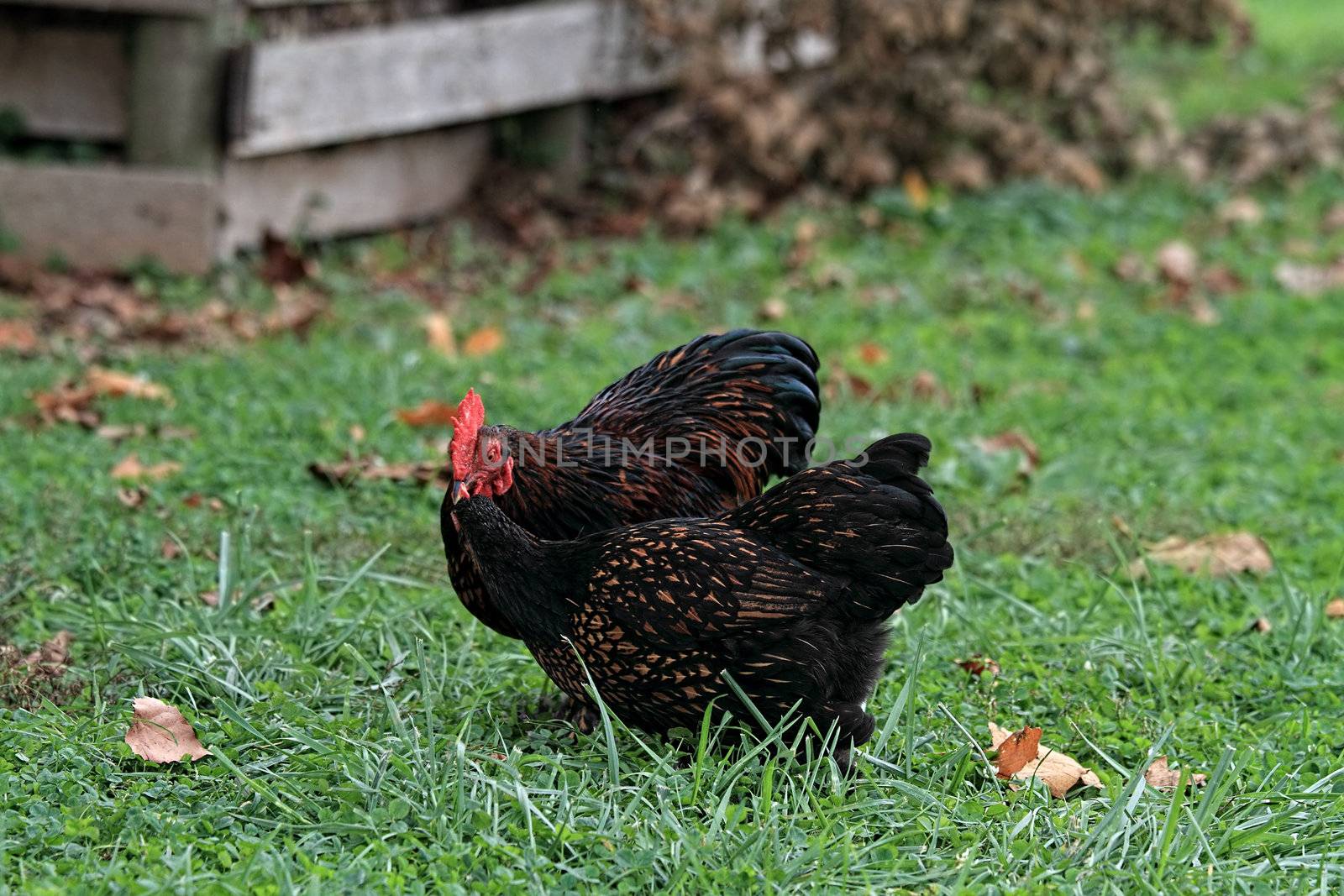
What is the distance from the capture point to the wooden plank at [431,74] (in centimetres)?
658

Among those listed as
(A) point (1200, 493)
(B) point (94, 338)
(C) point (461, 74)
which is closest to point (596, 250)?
(C) point (461, 74)

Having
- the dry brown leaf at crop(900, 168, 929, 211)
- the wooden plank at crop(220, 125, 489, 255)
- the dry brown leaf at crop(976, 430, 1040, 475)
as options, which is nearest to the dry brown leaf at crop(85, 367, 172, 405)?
the wooden plank at crop(220, 125, 489, 255)

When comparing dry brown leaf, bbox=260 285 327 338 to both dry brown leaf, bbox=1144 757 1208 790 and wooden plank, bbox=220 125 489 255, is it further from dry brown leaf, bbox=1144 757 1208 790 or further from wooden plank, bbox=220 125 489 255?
dry brown leaf, bbox=1144 757 1208 790

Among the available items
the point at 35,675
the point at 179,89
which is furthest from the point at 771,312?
the point at 35,675

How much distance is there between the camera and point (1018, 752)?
331 centimetres

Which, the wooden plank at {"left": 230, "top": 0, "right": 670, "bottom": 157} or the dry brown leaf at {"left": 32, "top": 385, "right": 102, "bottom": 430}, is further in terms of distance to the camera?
the wooden plank at {"left": 230, "top": 0, "right": 670, "bottom": 157}

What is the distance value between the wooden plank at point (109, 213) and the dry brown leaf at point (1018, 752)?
4.42 m

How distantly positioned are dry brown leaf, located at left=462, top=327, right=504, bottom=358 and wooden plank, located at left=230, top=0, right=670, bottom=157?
126 centimetres

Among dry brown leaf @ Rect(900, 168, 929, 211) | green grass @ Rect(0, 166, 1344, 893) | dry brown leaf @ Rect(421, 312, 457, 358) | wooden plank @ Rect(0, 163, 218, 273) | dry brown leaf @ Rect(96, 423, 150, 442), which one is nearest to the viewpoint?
green grass @ Rect(0, 166, 1344, 893)

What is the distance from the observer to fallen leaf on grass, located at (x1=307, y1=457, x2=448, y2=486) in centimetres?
473

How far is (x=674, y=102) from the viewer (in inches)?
328

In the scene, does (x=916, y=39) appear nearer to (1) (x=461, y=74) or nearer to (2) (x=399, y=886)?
(1) (x=461, y=74)

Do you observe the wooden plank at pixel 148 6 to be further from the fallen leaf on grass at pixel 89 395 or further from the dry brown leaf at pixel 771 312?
the dry brown leaf at pixel 771 312

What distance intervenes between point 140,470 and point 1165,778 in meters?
2.98
